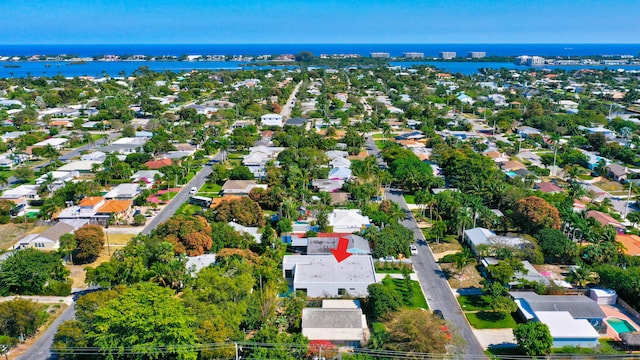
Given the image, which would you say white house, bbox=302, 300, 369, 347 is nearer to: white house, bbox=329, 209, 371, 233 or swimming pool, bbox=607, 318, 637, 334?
white house, bbox=329, 209, 371, 233

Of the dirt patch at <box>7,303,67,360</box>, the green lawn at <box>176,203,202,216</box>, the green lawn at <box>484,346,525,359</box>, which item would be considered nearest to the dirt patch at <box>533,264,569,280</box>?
the green lawn at <box>484,346,525,359</box>

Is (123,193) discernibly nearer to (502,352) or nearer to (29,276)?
(29,276)

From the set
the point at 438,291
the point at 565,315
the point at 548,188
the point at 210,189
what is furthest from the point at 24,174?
the point at 548,188

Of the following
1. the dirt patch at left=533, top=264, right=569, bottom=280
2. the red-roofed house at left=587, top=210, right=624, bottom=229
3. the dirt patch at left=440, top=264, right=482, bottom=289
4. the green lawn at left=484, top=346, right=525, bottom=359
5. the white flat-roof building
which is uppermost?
the white flat-roof building

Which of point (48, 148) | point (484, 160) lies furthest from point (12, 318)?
point (484, 160)

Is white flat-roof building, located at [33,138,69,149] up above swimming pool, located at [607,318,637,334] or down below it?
above
